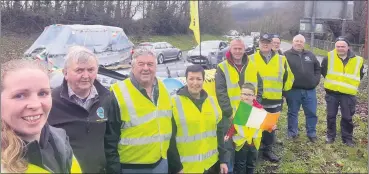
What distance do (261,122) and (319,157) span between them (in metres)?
1.92

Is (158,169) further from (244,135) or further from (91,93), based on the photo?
(244,135)

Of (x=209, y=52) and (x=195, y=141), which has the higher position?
(x=195, y=141)

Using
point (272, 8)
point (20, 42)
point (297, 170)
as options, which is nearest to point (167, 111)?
point (272, 8)

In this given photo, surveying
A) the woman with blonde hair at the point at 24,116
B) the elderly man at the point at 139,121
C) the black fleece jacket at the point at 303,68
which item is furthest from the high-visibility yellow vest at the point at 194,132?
the black fleece jacket at the point at 303,68

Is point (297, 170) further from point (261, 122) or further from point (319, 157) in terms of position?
point (261, 122)

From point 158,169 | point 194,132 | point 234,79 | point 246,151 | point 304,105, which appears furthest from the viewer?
point 304,105

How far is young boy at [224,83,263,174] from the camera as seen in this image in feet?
14.0

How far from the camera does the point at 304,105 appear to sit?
625 cm

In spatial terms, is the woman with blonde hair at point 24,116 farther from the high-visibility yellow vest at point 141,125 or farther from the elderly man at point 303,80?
the elderly man at point 303,80

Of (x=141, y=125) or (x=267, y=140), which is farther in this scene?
(x=267, y=140)

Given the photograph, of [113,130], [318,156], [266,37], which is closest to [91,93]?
[113,130]

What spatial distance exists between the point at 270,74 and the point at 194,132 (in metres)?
2.58

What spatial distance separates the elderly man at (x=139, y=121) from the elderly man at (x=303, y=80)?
3.46 metres

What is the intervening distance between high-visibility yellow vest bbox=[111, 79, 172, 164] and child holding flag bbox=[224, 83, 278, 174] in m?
1.23
